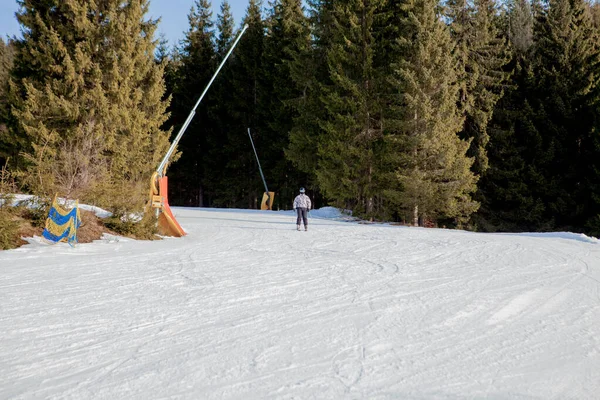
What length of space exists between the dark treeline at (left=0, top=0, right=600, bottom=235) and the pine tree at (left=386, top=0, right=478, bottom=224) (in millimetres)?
84

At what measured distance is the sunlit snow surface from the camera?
10.7 feet

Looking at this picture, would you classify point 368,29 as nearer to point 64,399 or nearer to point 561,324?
point 561,324

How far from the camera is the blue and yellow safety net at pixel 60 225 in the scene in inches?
415

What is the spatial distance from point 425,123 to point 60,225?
52.3 feet

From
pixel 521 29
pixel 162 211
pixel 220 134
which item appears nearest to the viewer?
pixel 162 211

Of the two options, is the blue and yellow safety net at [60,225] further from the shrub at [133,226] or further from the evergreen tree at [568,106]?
the evergreen tree at [568,106]

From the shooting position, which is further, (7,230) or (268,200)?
(268,200)

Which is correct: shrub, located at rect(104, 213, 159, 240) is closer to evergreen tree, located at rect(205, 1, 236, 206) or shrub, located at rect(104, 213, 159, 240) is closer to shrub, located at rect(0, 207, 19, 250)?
shrub, located at rect(0, 207, 19, 250)

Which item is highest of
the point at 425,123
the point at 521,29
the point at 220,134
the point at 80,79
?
the point at 521,29

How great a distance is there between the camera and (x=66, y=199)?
1148cm

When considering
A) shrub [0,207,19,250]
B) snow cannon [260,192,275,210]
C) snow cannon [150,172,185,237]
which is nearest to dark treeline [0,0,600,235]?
snow cannon [150,172,185,237]

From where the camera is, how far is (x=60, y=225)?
34.6 ft

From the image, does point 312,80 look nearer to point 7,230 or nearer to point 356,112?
point 356,112

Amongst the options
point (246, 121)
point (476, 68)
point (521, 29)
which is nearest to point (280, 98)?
point (246, 121)
